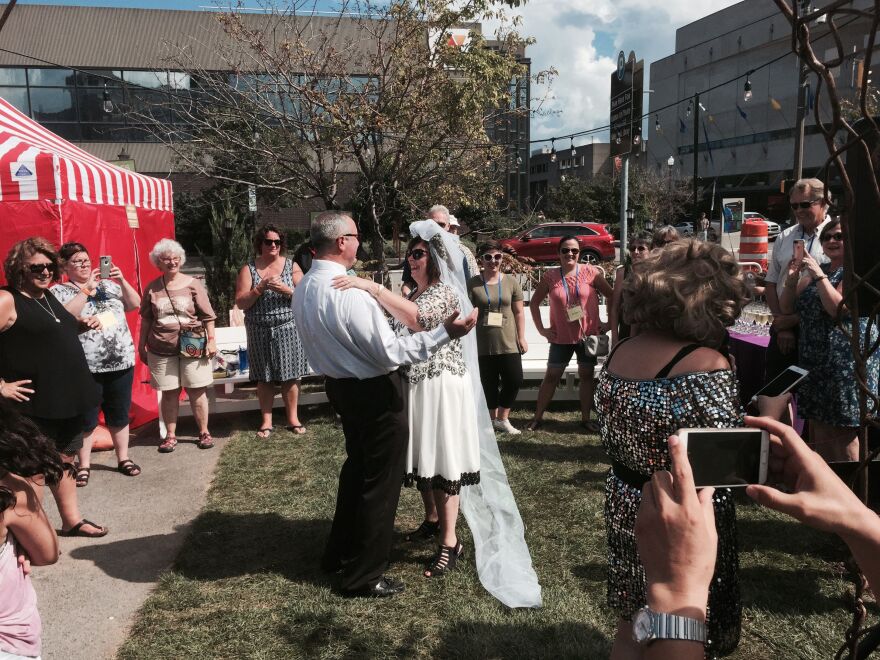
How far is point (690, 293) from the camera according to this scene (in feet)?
6.16

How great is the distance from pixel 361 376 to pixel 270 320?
3.09m

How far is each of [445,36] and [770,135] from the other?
47.1 metres

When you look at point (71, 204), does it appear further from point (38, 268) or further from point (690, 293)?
point (690, 293)

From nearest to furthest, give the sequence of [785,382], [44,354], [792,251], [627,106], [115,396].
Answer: [785,382] → [44,354] → [792,251] → [115,396] → [627,106]

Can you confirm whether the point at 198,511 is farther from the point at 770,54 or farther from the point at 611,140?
the point at 770,54

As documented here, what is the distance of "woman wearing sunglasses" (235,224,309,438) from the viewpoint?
588cm

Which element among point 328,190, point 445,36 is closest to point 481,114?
point 445,36

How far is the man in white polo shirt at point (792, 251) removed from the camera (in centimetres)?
418

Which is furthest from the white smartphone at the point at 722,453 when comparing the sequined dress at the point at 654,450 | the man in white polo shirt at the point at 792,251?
the man in white polo shirt at the point at 792,251

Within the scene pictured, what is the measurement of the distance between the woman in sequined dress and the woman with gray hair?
14.3 feet

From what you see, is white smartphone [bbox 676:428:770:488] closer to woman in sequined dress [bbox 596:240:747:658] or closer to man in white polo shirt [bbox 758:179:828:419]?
woman in sequined dress [bbox 596:240:747:658]

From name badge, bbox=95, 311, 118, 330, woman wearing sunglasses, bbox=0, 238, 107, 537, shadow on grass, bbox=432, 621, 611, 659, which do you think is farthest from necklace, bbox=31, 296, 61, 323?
shadow on grass, bbox=432, 621, 611, 659

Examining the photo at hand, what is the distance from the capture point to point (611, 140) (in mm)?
16688

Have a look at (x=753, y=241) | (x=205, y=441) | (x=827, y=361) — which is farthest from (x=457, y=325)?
(x=753, y=241)
